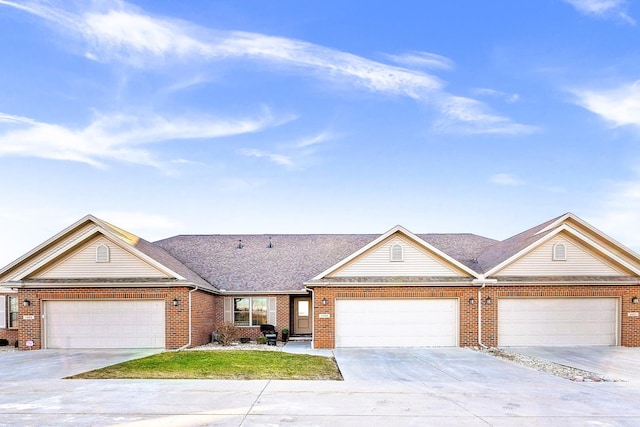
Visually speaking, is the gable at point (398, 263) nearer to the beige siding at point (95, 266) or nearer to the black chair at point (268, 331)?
the black chair at point (268, 331)

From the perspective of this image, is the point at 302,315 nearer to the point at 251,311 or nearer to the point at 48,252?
the point at 251,311

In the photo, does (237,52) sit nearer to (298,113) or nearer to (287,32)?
(287,32)

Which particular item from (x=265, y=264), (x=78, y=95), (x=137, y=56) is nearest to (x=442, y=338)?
(x=265, y=264)

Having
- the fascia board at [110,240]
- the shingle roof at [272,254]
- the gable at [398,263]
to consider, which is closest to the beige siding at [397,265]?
the gable at [398,263]

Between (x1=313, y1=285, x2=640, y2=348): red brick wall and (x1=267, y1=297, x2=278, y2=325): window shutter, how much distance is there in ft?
12.3

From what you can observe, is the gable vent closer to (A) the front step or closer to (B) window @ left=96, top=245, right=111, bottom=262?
(A) the front step

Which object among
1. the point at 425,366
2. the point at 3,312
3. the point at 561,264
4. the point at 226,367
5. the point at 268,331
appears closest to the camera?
the point at 226,367

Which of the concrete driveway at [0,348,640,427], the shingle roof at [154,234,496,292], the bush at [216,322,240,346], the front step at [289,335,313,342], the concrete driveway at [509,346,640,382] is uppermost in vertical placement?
the shingle roof at [154,234,496,292]

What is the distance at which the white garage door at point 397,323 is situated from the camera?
61.5 ft

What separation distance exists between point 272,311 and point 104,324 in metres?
7.08

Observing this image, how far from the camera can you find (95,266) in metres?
18.7

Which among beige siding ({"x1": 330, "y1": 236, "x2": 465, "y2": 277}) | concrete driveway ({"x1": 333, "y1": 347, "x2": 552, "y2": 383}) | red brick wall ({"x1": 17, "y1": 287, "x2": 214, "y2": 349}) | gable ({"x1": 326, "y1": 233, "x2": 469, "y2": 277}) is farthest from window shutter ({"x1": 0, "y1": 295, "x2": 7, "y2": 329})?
concrete driveway ({"x1": 333, "y1": 347, "x2": 552, "y2": 383})

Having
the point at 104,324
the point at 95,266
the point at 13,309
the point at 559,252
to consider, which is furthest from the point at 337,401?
the point at 13,309

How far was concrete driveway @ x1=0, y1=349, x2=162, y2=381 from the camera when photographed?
12.9 metres
